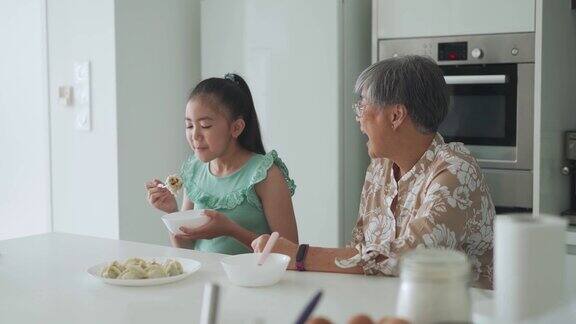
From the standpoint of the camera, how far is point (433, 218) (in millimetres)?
1623

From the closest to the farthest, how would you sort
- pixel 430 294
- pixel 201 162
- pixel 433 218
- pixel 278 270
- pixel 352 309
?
pixel 430 294 < pixel 352 309 < pixel 278 270 < pixel 433 218 < pixel 201 162

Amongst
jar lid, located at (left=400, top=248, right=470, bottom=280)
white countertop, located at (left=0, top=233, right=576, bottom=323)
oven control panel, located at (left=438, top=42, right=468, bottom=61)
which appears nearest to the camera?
jar lid, located at (left=400, top=248, right=470, bottom=280)

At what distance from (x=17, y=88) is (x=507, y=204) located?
2425mm

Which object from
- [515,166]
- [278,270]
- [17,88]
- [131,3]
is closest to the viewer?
[278,270]

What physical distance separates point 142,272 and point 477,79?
1.66m

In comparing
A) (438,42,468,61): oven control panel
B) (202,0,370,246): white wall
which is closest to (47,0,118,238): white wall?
(202,0,370,246): white wall

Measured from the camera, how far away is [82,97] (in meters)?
3.38

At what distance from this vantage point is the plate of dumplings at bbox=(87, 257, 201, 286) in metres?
1.53

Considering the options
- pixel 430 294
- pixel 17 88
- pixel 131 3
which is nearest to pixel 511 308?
pixel 430 294

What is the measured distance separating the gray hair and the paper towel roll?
0.85 metres

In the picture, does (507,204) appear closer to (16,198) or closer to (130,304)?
(130,304)

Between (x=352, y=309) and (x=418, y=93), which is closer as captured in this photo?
(x=352, y=309)

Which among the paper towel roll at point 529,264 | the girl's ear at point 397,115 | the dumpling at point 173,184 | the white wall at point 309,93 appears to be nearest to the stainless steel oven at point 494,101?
the white wall at point 309,93

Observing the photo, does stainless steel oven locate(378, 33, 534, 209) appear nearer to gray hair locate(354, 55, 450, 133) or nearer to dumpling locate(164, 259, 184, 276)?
gray hair locate(354, 55, 450, 133)
